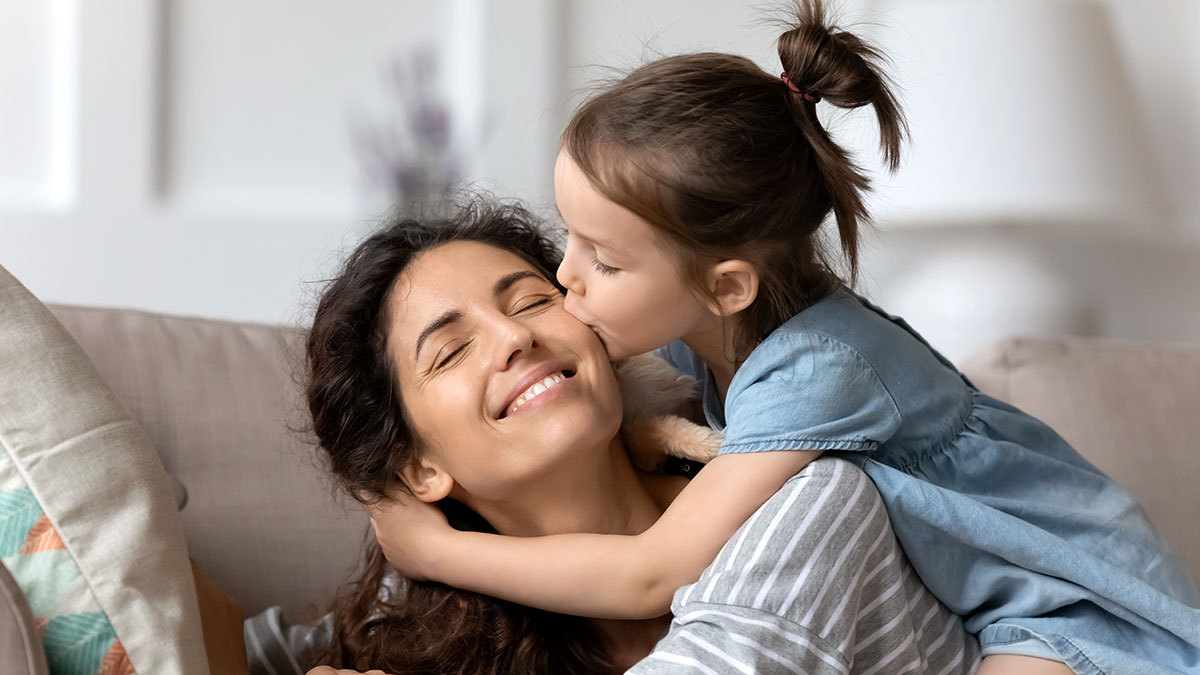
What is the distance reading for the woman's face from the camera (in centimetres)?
126

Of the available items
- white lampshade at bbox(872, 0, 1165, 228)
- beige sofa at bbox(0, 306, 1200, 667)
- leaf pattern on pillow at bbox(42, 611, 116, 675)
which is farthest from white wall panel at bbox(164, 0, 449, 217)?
leaf pattern on pillow at bbox(42, 611, 116, 675)

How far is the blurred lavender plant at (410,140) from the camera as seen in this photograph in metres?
2.86

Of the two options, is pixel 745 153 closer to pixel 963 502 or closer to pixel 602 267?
pixel 602 267

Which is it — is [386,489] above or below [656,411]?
below

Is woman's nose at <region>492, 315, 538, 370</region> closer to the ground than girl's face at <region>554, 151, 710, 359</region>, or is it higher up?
closer to the ground

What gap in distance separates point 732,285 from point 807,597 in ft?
1.21

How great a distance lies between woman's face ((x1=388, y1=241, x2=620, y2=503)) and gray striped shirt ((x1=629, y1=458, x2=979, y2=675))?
0.24 metres

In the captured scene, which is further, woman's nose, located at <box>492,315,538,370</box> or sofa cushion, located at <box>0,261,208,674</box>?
woman's nose, located at <box>492,315,538,370</box>

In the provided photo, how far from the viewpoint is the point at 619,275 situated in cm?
125

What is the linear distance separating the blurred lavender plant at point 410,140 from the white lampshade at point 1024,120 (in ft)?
3.74

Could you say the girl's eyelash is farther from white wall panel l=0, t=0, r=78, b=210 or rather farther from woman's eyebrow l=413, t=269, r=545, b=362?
white wall panel l=0, t=0, r=78, b=210

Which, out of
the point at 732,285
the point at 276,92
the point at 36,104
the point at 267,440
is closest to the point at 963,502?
the point at 732,285

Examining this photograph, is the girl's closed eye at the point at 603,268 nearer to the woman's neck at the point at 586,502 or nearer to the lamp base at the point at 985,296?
the woman's neck at the point at 586,502

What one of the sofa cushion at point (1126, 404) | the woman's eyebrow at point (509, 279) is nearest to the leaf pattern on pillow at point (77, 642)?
the woman's eyebrow at point (509, 279)
